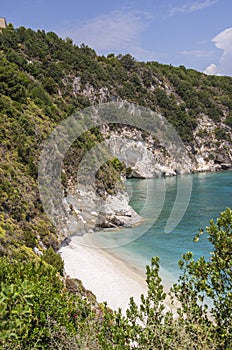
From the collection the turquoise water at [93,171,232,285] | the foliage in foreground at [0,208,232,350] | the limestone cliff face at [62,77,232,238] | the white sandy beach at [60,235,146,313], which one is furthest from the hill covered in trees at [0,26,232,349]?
the turquoise water at [93,171,232,285]

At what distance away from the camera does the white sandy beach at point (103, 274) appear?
609 inches

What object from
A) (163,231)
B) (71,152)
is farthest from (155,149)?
(163,231)

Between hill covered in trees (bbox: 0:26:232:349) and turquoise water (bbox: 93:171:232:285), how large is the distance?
Result: 5400 millimetres

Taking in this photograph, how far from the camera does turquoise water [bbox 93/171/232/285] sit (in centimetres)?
2133

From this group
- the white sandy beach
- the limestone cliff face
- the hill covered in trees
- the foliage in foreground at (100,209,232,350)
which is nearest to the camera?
the foliage in foreground at (100,209,232,350)

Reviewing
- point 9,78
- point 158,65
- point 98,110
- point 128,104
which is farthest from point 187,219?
point 158,65

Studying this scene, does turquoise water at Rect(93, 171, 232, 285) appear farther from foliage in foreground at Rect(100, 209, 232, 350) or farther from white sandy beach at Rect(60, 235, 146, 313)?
foliage in foreground at Rect(100, 209, 232, 350)

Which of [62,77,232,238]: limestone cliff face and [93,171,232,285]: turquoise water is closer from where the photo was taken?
[93,171,232,285]: turquoise water

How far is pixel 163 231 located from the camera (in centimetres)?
2678

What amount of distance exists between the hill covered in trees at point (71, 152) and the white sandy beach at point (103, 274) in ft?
5.31

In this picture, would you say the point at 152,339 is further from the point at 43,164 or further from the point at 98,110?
the point at 98,110

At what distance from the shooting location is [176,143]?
72.8 meters

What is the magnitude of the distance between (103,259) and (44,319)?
13.8m

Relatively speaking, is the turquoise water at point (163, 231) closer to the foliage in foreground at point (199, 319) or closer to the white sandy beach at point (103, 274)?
the white sandy beach at point (103, 274)
